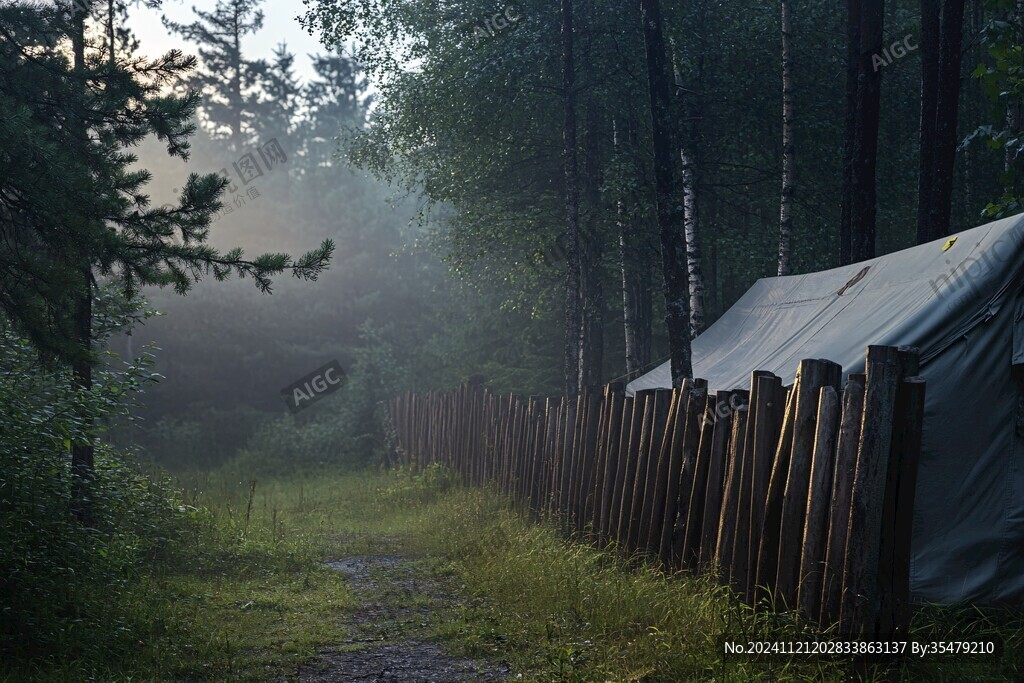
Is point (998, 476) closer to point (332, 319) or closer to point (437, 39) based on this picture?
point (437, 39)

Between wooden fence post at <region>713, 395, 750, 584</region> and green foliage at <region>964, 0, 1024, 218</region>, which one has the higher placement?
green foliage at <region>964, 0, 1024, 218</region>

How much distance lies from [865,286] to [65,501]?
6.95 m

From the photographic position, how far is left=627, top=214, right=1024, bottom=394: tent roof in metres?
6.15

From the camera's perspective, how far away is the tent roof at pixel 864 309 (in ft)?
20.2

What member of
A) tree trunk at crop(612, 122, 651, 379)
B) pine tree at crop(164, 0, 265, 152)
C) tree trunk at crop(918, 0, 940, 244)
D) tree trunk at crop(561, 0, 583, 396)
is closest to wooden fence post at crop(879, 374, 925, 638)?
tree trunk at crop(918, 0, 940, 244)

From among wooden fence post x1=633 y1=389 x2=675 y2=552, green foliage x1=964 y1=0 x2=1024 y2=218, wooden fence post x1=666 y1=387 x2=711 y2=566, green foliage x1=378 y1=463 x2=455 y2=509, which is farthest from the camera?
green foliage x1=378 y1=463 x2=455 y2=509

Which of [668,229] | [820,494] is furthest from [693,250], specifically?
[820,494]

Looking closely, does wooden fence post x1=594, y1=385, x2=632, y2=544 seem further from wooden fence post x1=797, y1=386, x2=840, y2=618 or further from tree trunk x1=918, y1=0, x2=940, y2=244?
tree trunk x1=918, y1=0, x2=940, y2=244

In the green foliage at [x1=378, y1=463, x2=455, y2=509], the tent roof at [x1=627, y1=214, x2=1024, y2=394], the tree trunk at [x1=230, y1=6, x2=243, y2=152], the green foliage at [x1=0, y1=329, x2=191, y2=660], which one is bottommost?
the green foliage at [x1=378, y1=463, x2=455, y2=509]

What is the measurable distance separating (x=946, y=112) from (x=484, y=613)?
7.68 meters

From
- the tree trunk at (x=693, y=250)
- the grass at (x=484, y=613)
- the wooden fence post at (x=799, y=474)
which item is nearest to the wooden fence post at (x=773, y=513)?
the wooden fence post at (x=799, y=474)

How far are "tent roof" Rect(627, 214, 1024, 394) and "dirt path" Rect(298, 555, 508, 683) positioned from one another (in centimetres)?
358

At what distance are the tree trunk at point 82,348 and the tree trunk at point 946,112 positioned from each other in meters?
8.74

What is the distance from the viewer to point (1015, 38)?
908cm
